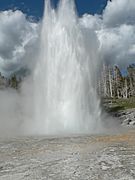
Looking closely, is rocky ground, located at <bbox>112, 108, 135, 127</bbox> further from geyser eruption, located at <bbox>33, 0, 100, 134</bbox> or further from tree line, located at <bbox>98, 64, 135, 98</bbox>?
tree line, located at <bbox>98, 64, 135, 98</bbox>

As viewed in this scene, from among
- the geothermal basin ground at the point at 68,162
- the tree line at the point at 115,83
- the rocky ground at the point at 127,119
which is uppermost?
the tree line at the point at 115,83

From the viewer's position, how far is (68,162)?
1328cm

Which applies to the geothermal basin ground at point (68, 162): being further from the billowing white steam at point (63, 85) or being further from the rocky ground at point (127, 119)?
the rocky ground at point (127, 119)

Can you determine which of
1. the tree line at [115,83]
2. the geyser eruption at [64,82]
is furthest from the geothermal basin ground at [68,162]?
the tree line at [115,83]

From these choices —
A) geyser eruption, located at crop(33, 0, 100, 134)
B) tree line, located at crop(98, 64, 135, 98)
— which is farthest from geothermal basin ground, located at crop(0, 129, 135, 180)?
tree line, located at crop(98, 64, 135, 98)

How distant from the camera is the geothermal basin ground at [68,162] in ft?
37.2

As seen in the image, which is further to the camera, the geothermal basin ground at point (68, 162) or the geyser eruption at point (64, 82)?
the geyser eruption at point (64, 82)

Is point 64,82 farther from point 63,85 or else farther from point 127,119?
point 127,119

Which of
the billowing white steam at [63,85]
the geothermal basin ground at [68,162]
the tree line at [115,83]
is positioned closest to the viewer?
the geothermal basin ground at [68,162]

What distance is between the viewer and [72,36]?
3288cm

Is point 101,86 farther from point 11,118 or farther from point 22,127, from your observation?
point 22,127

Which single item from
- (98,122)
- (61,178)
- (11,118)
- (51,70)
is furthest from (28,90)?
(61,178)

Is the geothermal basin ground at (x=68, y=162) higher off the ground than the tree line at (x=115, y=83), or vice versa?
the tree line at (x=115, y=83)

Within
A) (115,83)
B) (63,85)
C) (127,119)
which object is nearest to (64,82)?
(63,85)
